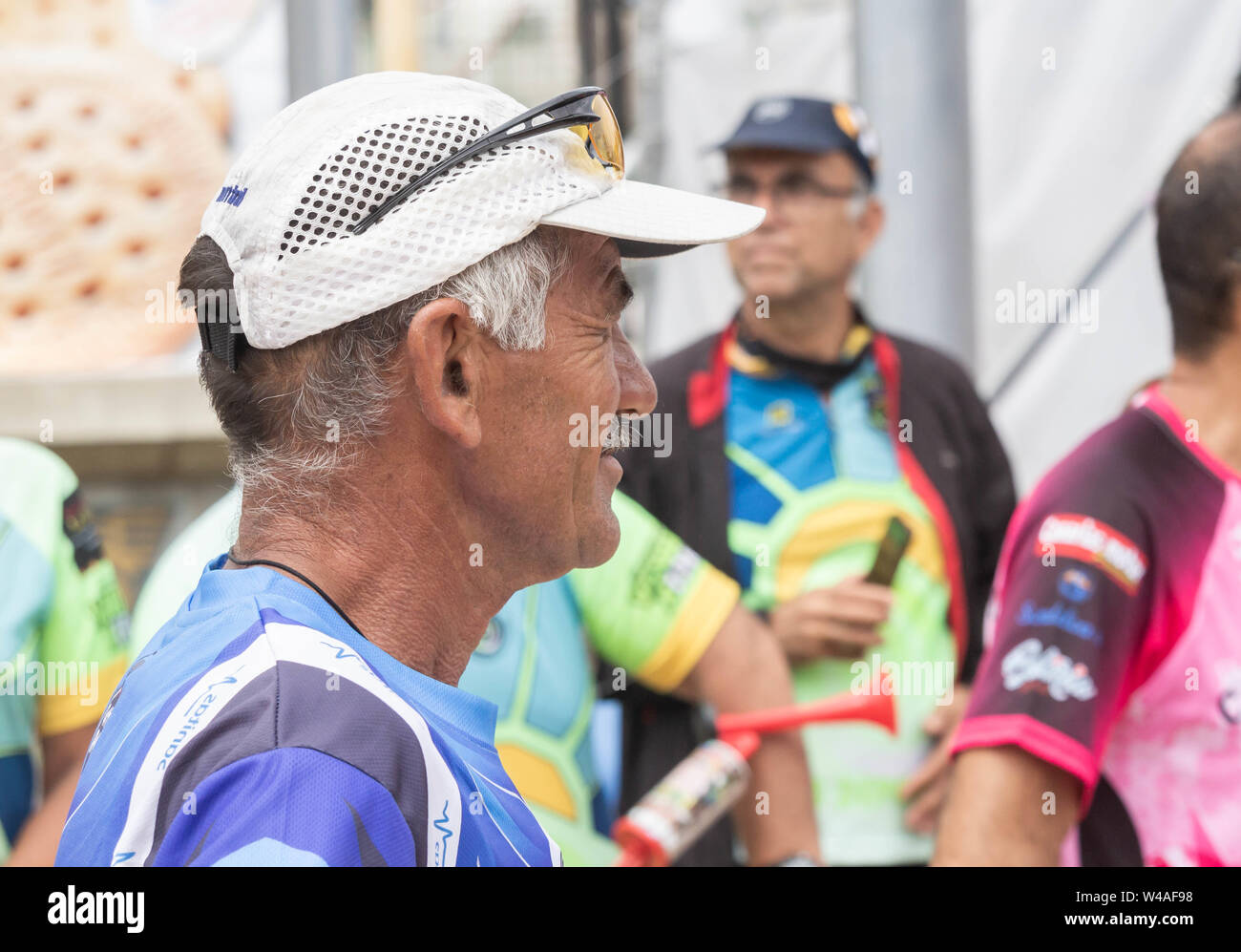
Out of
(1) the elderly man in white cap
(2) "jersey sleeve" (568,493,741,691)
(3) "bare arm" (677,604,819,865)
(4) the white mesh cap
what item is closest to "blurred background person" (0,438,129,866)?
(2) "jersey sleeve" (568,493,741,691)

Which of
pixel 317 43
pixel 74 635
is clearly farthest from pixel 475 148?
pixel 317 43

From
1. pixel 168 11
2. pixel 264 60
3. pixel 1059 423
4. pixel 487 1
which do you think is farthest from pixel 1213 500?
pixel 487 1

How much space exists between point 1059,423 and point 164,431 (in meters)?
3.39

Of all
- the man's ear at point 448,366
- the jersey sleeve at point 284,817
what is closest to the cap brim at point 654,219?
the man's ear at point 448,366

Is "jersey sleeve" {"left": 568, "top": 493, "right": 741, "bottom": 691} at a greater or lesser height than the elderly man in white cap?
lesser

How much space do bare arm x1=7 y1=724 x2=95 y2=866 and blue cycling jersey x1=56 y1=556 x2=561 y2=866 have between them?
1.16 m

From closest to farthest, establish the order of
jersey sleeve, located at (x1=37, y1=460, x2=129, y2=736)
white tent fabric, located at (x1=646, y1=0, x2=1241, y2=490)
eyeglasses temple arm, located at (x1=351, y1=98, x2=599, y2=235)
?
eyeglasses temple arm, located at (x1=351, y1=98, x2=599, y2=235)
jersey sleeve, located at (x1=37, y1=460, x2=129, y2=736)
white tent fabric, located at (x1=646, y1=0, x2=1241, y2=490)

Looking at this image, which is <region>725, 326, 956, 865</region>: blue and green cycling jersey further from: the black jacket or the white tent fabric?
the white tent fabric

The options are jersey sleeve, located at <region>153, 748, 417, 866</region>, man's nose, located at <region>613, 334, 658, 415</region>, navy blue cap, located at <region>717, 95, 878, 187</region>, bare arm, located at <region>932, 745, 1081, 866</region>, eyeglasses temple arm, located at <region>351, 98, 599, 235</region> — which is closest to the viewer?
jersey sleeve, located at <region>153, 748, 417, 866</region>

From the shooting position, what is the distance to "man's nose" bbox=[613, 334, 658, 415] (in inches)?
53.8

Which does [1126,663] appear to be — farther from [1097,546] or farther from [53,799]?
[53,799]

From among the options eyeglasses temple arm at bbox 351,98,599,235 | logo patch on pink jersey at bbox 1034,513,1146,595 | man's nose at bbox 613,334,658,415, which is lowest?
logo patch on pink jersey at bbox 1034,513,1146,595

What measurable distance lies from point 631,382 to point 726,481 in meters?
1.61
